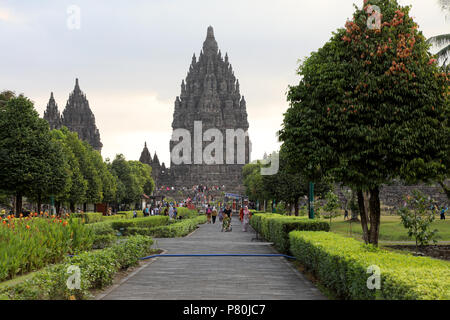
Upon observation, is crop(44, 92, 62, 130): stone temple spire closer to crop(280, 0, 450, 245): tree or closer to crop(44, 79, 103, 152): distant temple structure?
crop(44, 79, 103, 152): distant temple structure

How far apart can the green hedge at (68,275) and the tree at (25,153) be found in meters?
20.4

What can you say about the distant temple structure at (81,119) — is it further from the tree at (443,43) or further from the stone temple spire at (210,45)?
the tree at (443,43)

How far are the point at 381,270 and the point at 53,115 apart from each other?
387 ft

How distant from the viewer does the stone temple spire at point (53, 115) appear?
116 meters

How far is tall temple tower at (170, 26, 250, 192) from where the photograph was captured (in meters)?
130

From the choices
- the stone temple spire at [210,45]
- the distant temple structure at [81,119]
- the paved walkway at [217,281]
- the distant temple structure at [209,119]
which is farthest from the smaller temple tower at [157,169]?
the paved walkway at [217,281]

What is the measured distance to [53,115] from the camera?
117250 mm

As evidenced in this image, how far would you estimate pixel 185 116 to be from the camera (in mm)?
132875

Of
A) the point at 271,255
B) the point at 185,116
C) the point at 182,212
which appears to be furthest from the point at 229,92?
the point at 271,255

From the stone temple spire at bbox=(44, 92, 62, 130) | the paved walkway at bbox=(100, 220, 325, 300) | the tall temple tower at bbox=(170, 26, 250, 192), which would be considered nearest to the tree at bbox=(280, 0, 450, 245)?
the paved walkway at bbox=(100, 220, 325, 300)

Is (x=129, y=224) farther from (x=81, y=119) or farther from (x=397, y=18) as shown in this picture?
(x=81, y=119)

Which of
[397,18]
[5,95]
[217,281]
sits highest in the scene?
[5,95]

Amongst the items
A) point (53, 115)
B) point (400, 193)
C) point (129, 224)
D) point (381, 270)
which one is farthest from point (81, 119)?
point (381, 270)
